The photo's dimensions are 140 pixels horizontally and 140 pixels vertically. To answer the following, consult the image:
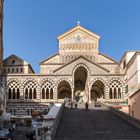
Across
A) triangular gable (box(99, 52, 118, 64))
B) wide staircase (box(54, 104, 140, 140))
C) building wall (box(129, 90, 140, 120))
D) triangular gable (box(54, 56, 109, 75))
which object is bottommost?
wide staircase (box(54, 104, 140, 140))

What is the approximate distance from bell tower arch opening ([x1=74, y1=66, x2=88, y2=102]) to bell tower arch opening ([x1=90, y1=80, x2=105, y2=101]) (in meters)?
1.31

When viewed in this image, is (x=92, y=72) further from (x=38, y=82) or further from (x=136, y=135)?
(x=136, y=135)

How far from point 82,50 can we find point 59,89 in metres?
10.9

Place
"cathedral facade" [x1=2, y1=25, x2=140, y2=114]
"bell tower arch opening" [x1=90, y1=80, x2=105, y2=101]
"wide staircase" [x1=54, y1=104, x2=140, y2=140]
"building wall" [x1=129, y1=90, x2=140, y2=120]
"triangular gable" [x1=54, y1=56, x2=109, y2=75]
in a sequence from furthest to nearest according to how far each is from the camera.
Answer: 1. "bell tower arch opening" [x1=90, y1=80, x2=105, y2=101]
2. "triangular gable" [x1=54, y1=56, x2=109, y2=75]
3. "cathedral facade" [x1=2, y1=25, x2=140, y2=114]
4. "building wall" [x1=129, y1=90, x2=140, y2=120]
5. "wide staircase" [x1=54, y1=104, x2=140, y2=140]

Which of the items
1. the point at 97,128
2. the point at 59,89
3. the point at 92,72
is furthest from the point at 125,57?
the point at 97,128

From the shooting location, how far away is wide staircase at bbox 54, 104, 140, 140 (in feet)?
100

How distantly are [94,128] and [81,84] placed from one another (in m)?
37.6

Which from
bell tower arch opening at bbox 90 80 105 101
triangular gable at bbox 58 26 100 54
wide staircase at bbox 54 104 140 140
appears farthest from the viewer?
triangular gable at bbox 58 26 100 54

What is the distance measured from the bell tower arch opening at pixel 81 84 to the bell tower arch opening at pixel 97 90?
131 cm

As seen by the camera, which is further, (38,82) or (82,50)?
(82,50)

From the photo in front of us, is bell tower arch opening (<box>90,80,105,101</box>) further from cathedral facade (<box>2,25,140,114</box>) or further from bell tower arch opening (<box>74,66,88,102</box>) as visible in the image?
bell tower arch opening (<box>74,66,88,102</box>)

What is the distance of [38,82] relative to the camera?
6356cm

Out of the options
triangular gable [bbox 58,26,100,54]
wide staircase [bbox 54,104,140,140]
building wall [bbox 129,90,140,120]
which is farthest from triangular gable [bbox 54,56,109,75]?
wide staircase [bbox 54,104,140,140]

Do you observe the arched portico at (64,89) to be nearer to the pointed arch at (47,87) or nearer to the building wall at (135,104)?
the pointed arch at (47,87)
